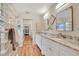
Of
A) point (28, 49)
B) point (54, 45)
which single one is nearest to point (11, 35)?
point (28, 49)

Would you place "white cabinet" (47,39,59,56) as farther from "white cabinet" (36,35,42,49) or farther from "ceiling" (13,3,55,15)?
"ceiling" (13,3,55,15)

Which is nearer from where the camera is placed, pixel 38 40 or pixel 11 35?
pixel 11 35

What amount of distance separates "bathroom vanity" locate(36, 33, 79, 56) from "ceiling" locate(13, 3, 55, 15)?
36 cm

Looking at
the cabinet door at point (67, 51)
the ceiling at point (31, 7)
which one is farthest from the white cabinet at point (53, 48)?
the ceiling at point (31, 7)

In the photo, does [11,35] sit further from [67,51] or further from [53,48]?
[67,51]

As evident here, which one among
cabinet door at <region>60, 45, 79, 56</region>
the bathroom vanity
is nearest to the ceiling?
the bathroom vanity

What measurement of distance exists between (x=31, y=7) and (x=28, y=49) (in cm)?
59

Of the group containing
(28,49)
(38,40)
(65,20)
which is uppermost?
(65,20)

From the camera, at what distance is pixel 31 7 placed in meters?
1.78

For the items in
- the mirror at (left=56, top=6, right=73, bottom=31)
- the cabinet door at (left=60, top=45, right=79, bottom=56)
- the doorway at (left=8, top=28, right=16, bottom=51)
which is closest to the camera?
the cabinet door at (left=60, top=45, right=79, bottom=56)

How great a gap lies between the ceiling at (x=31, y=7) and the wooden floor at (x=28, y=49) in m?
0.37

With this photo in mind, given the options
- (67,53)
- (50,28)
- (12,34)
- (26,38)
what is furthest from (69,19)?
(12,34)

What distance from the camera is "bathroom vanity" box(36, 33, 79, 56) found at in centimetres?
158

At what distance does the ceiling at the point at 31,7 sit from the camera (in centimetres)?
176
